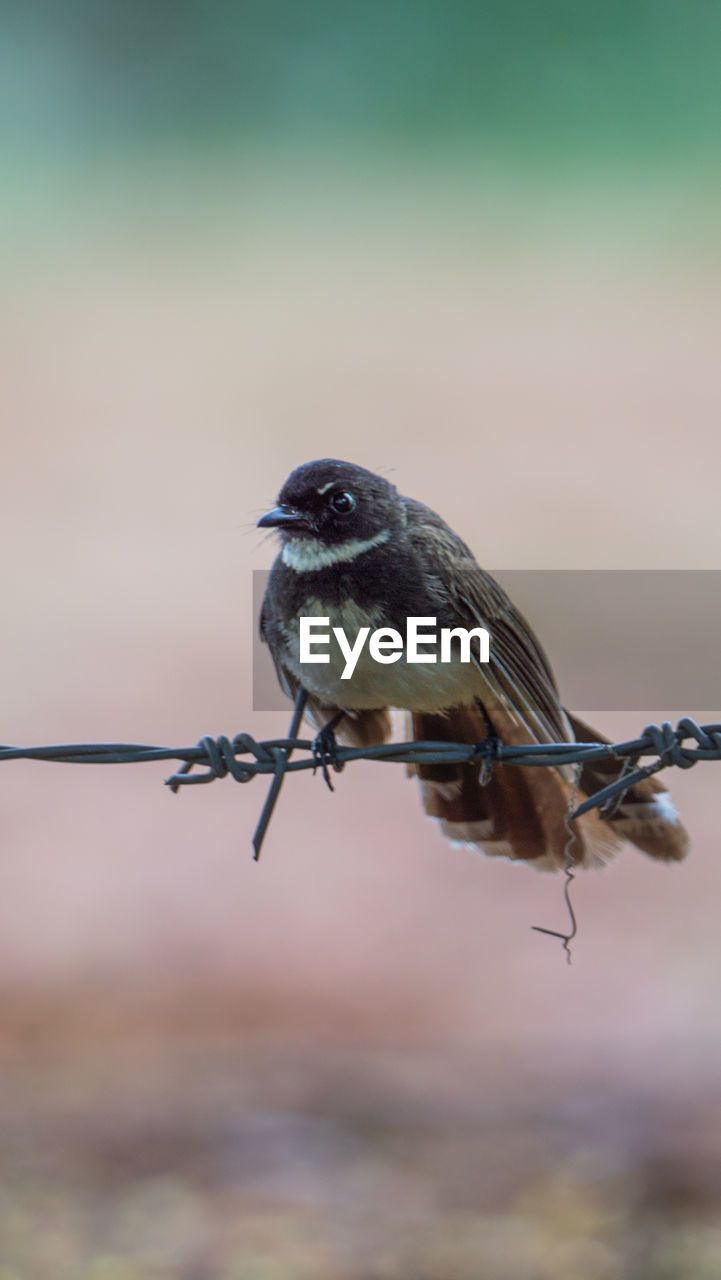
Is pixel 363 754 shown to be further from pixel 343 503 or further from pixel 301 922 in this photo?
pixel 301 922

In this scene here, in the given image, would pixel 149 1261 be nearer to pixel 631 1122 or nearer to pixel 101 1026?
pixel 101 1026

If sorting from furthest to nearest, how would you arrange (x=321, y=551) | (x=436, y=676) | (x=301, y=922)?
1. (x=301, y=922)
2. (x=321, y=551)
3. (x=436, y=676)

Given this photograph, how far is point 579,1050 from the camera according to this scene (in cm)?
700

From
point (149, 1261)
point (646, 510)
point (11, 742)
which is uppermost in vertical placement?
point (646, 510)

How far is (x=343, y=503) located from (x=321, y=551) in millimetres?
218

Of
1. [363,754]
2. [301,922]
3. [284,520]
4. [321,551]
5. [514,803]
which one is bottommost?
[301,922]

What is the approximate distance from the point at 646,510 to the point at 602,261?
719cm

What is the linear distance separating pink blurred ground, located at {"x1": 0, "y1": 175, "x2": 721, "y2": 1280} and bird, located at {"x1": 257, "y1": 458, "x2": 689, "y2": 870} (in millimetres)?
2247

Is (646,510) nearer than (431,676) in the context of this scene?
No

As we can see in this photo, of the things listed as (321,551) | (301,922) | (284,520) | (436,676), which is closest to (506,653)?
(436,676)

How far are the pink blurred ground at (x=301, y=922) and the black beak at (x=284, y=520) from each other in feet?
11.0

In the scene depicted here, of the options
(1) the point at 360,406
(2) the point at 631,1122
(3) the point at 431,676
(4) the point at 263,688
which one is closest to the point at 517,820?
(3) the point at 431,676

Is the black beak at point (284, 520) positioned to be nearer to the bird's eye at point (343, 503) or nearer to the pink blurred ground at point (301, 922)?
the bird's eye at point (343, 503)

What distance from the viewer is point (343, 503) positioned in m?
4.90
